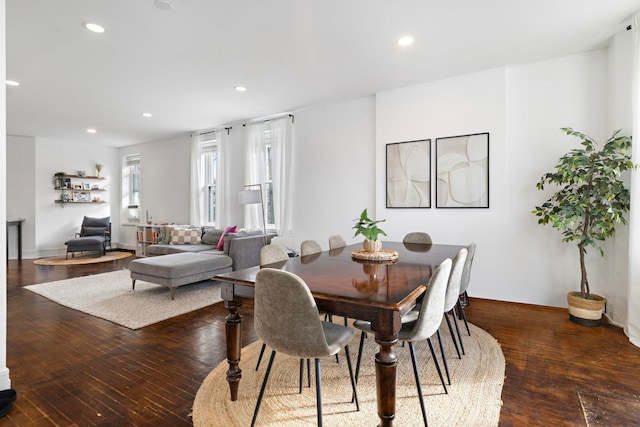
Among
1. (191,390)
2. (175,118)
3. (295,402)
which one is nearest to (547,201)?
(295,402)

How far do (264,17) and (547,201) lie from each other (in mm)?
3414

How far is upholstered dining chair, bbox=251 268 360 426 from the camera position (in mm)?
1431

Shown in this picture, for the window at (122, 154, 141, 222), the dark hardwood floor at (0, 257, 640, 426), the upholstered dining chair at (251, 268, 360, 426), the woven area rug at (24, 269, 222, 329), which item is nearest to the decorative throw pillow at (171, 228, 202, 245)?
the woven area rug at (24, 269, 222, 329)

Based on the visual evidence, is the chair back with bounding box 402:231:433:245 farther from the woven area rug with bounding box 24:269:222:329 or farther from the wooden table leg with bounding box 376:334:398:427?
the woven area rug with bounding box 24:269:222:329

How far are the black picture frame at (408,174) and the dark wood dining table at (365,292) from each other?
1742 millimetres

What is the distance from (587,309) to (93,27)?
5.18 meters

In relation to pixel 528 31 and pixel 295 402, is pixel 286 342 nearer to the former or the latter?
pixel 295 402

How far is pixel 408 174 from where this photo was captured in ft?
14.3

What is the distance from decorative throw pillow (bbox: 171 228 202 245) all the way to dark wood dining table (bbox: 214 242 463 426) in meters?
4.14

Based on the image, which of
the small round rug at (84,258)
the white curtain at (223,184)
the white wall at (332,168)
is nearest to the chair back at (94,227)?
the small round rug at (84,258)

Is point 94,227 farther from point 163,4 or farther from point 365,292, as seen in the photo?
point 365,292

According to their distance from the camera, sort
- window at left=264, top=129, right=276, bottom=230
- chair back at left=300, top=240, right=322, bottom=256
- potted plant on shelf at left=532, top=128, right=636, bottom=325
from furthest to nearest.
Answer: window at left=264, top=129, right=276, bottom=230, potted plant on shelf at left=532, top=128, right=636, bottom=325, chair back at left=300, top=240, right=322, bottom=256

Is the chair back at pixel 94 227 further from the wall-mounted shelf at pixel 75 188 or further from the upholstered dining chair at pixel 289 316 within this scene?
the upholstered dining chair at pixel 289 316

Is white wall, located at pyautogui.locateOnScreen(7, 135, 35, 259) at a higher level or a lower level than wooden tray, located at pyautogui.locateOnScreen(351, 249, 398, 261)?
higher
